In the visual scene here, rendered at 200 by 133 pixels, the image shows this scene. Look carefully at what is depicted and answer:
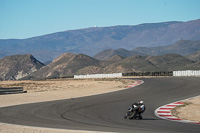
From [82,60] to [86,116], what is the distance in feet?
465

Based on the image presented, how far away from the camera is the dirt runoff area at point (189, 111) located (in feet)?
62.3

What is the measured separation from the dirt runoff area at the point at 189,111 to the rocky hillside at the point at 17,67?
143801 millimetres

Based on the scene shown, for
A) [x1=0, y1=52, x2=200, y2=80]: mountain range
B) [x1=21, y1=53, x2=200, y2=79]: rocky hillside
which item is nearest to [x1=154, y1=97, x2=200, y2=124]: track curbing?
[x1=21, y1=53, x2=200, y2=79]: rocky hillside

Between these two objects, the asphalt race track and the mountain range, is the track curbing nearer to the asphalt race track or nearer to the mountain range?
the asphalt race track

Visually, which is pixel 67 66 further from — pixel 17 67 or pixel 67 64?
pixel 17 67

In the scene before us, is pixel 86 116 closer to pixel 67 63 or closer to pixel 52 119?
pixel 52 119

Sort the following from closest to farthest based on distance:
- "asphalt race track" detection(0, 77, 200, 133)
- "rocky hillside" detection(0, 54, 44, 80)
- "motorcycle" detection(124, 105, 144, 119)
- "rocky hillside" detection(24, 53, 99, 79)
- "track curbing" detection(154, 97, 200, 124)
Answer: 1. "asphalt race track" detection(0, 77, 200, 133)
2. "motorcycle" detection(124, 105, 144, 119)
3. "track curbing" detection(154, 97, 200, 124)
4. "rocky hillside" detection(24, 53, 99, 79)
5. "rocky hillside" detection(0, 54, 44, 80)

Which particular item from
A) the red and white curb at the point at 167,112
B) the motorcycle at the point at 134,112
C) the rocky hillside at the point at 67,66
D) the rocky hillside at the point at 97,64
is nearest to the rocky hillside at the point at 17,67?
the rocky hillside at the point at 97,64

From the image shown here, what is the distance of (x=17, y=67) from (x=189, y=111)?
156m

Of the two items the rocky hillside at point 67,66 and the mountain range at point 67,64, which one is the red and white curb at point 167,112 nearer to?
the mountain range at point 67,64

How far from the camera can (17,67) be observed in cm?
17225

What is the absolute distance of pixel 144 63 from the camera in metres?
136

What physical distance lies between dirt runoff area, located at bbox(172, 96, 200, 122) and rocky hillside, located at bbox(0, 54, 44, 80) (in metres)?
144

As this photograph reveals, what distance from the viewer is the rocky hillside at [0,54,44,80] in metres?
167
